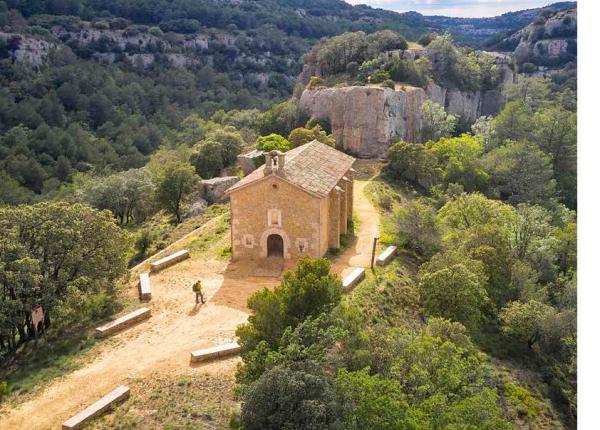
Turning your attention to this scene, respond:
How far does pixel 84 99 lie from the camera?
7975cm

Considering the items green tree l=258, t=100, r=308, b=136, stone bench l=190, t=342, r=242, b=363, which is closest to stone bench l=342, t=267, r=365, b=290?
stone bench l=190, t=342, r=242, b=363

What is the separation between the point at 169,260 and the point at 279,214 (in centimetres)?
633

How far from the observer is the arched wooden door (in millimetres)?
28294

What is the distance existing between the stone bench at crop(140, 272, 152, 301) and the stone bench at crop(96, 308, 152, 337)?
4.29 feet

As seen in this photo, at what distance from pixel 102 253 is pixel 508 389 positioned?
1806 cm

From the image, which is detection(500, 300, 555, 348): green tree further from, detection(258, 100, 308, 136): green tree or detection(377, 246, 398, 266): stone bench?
detection(258, 100, 308, 136): green tree

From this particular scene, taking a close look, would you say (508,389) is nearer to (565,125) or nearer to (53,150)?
(565,125)

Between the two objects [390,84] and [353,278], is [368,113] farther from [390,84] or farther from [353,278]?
[353,278]

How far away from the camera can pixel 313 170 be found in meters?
29.4

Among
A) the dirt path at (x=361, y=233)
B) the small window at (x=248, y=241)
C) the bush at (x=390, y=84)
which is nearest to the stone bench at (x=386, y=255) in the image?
the dirt path at (x=361, y=233)

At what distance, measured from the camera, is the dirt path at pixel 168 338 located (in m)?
17.4

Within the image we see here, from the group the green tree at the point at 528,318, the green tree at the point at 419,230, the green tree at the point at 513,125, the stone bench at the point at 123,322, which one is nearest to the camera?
the stone bench at the point at 123,322

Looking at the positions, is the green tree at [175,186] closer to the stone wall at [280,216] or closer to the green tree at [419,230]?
the stone wall at [280,216]

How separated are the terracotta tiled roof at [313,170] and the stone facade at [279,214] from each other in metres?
0.08
